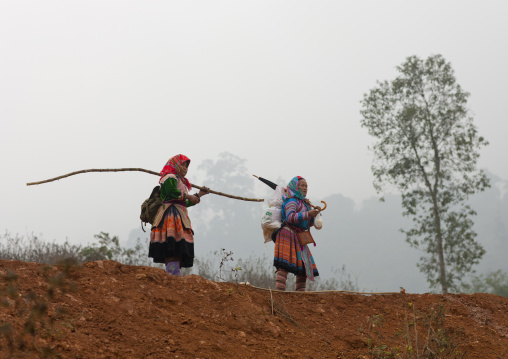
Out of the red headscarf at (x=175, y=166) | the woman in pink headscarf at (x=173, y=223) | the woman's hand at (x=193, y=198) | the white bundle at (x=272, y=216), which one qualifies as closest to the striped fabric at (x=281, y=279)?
the white bundle at (x=272, y=216)

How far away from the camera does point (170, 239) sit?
7.48m

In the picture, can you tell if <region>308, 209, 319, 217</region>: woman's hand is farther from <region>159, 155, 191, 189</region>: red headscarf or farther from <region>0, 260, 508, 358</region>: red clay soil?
<region>159, 155, 191, 189</region>: red headscarf

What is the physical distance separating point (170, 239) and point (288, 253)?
171 centimetres

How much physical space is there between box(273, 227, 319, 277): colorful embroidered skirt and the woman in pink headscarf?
126cm

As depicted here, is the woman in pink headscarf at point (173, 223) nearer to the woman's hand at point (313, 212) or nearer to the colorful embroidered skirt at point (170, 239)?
the colorful embroidered skirt at point (170, 239)

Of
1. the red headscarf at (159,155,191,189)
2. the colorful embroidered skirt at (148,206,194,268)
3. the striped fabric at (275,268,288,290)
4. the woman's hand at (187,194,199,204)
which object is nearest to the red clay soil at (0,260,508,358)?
the striped fabric at (275,268,288,290)

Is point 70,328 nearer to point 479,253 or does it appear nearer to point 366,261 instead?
point 479,253

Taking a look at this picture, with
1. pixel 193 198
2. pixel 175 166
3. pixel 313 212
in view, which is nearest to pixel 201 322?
pixel 193 198

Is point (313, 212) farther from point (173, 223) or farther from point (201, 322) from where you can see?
point (201, 322)

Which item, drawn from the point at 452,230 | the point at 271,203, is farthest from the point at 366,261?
the point at 271,203

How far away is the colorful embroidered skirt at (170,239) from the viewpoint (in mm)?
7508

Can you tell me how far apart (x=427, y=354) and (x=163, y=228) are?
3.76 meters

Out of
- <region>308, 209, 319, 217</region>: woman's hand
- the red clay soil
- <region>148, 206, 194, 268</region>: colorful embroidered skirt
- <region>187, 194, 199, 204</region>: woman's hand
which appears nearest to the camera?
the red clay soil

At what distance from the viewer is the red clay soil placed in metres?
4.46
